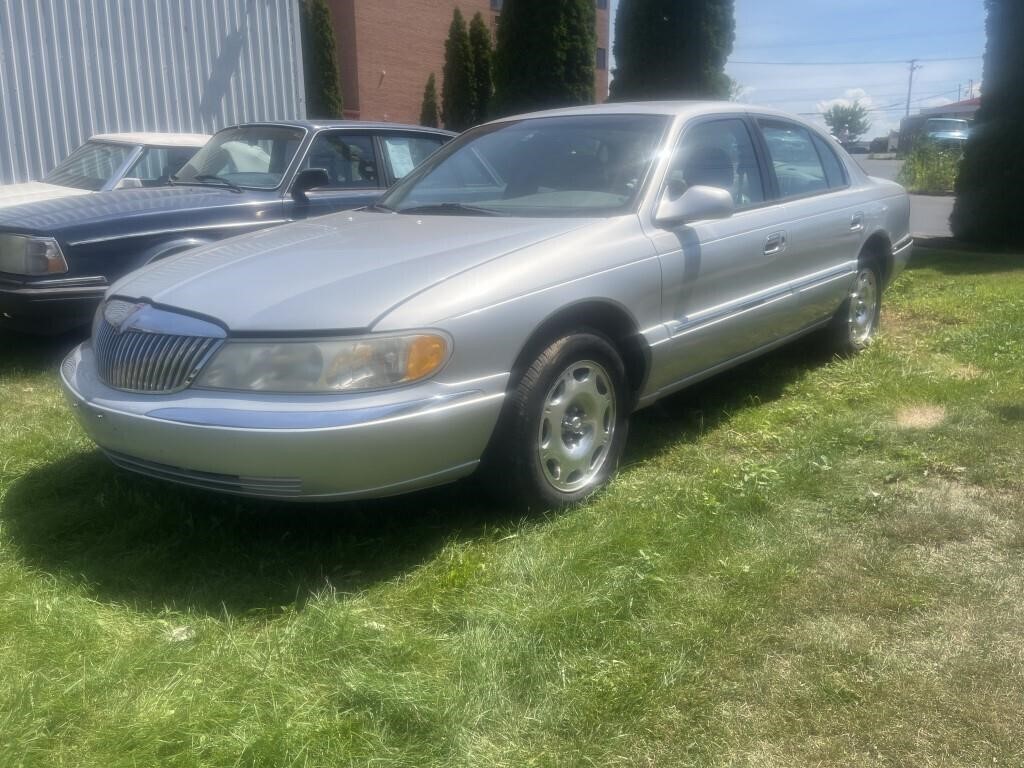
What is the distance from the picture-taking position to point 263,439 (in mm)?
2959

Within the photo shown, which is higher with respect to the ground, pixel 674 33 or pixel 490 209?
pixel 674 33

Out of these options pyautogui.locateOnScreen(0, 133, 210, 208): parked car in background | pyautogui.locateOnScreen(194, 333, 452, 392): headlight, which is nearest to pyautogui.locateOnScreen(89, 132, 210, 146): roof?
pyautogui.locateOnScreen(0, 133, 210, 208): parked car in background

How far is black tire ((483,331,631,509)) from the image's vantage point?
3.42 m

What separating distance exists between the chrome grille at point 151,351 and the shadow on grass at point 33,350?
2715 millimetres

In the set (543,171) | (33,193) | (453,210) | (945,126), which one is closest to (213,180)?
(33,193)

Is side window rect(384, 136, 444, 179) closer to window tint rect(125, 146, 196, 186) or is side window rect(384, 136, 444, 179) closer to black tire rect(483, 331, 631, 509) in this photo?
window tint rect(125, 146, 196, 186)

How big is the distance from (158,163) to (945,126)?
3635 cm

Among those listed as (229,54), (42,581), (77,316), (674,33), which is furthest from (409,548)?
(674,33)

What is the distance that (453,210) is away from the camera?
4371mm

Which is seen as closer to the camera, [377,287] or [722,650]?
[722,650]

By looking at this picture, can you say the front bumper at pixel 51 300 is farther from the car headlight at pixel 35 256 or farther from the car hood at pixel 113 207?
the car hood at pixel 113 207

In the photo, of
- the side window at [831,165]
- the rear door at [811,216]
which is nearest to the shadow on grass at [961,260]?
the side window at [831,165]

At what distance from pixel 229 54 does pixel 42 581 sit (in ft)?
30.5

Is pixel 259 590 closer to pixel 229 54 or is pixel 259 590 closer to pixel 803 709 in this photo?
pixel 803 709
